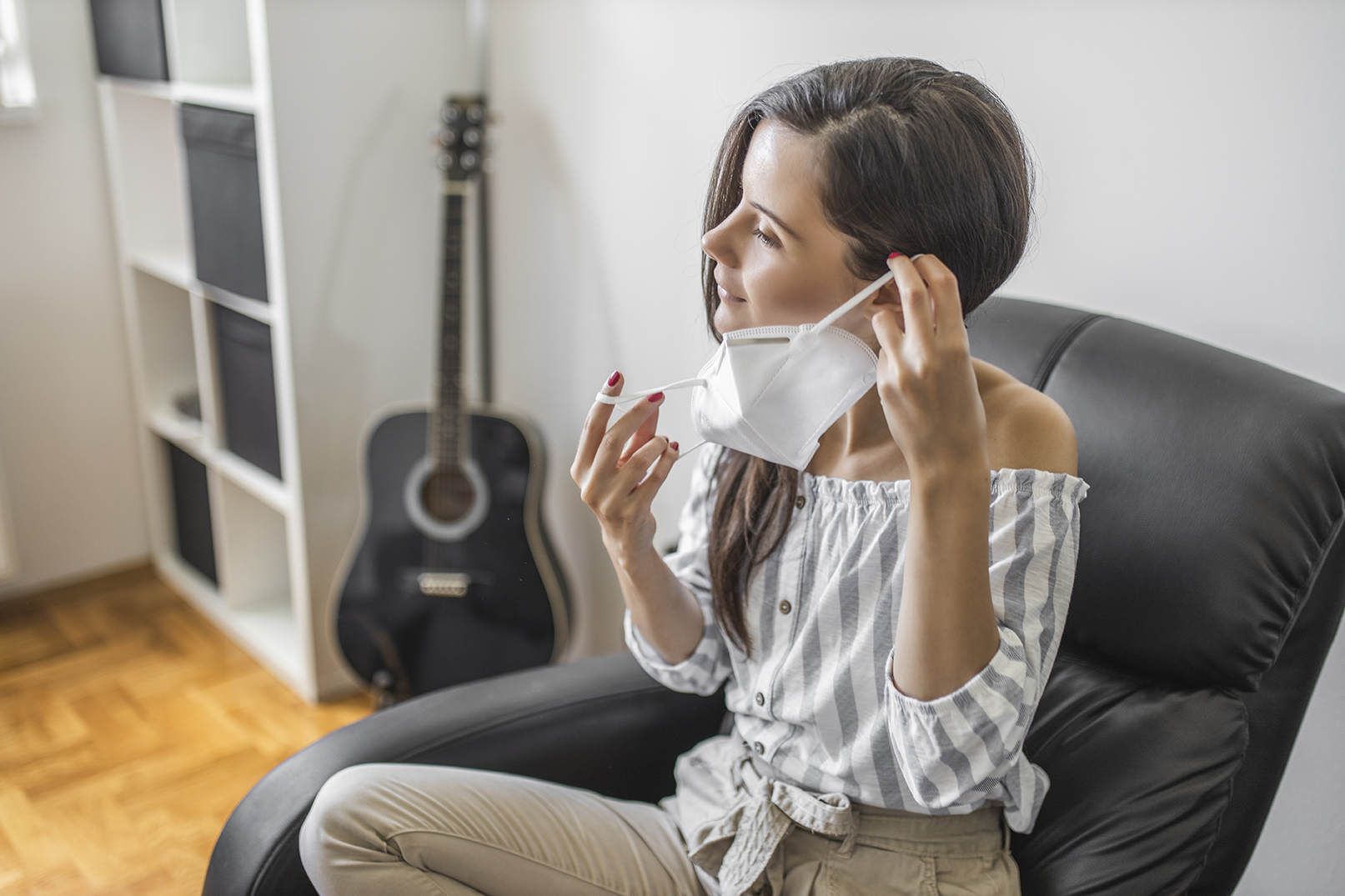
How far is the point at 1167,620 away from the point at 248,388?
171 cm

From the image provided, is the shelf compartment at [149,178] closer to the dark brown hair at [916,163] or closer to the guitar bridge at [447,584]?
the guitar bridge at [447,584]

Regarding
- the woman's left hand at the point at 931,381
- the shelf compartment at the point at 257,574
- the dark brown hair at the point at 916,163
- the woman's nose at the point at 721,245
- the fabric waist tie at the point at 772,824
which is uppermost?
the dark brown hair at the point at 916,163

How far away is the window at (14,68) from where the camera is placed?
6.70ft

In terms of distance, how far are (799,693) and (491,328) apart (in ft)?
4.15

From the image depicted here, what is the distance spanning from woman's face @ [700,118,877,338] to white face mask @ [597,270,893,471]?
0.02 meters

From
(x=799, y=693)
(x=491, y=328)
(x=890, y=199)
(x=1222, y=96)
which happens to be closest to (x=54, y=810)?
(x=491, y=328)

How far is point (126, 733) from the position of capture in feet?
6.29

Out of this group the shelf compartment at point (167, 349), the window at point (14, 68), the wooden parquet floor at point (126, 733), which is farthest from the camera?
the shelf compartment at point (167, 349)

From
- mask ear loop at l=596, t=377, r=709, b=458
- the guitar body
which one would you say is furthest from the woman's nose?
the guitar body

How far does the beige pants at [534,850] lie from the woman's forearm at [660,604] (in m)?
0.19

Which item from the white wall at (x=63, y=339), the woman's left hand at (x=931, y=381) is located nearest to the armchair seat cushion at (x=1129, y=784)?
the woman's left hand at (x=931, y=381)

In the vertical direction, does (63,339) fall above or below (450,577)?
above

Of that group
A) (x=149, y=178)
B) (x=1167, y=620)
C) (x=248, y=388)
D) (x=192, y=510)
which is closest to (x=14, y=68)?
(x=149, y=178)

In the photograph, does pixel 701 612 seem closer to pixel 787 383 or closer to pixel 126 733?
pixel 787 383
